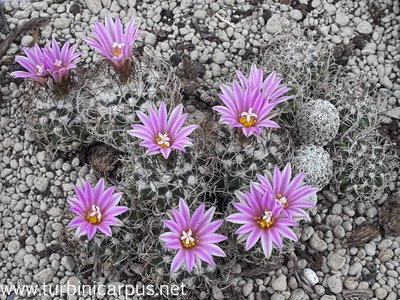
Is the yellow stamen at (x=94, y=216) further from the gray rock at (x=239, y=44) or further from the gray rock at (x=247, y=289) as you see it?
the gray rock at (x=239, y=44)

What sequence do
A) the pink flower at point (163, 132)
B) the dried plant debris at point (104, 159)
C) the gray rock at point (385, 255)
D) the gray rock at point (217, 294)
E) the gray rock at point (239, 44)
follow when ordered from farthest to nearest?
the gray rock at point (239, 44), the dried plant debris at point (104, 159), the gray rock at point (385, 255), the gray rock at point (217, 294), the pink flower at point (163, 132)

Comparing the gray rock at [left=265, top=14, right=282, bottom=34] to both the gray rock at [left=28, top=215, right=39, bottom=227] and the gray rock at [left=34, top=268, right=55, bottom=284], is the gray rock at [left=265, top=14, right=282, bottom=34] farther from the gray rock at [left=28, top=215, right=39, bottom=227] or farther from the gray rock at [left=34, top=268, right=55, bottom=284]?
the gray rock at [left=34, top=268, right=55, bottom=284]

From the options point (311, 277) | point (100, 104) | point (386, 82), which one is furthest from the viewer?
point (386, 82)

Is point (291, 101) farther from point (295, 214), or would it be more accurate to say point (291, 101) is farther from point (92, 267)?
point (92, 267)

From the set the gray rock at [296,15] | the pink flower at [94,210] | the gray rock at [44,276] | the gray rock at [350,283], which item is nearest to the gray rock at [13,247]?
the gray rock at [44,276]

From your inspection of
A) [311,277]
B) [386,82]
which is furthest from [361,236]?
[386,82]

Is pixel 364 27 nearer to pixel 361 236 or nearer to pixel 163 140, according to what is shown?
pixel 361 236
